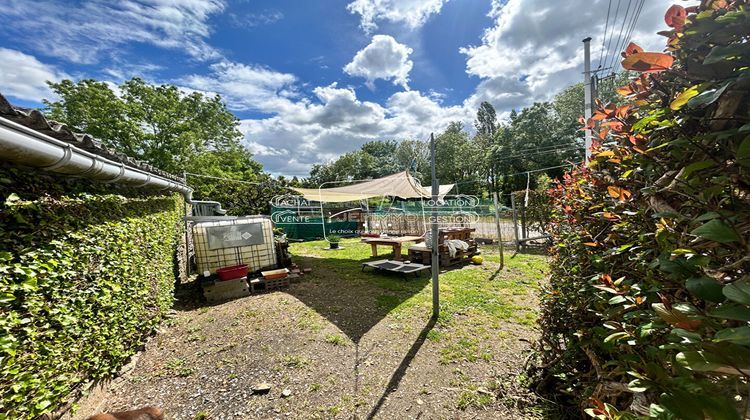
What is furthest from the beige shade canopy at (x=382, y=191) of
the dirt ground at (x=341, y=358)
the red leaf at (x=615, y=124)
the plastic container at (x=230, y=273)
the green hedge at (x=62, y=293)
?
the red leaf at (x=615, y=124)

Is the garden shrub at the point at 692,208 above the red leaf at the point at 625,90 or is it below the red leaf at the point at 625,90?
below

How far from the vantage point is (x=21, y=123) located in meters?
1.67

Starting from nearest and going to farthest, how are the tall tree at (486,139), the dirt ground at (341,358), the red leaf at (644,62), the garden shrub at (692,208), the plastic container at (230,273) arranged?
the garden shrub at (692,208) → the red leaf at (644,62) → the dirt ground at (341,358) → the plastic container at (230,273) → the tall tree at (486,139)

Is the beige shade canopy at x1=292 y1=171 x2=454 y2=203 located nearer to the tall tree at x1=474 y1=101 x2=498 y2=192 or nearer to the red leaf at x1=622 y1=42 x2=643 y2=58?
the red leaf at x1=622 y1=42 x2=643 y2=58

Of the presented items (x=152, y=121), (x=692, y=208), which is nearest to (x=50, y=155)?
(x=692, y=208)

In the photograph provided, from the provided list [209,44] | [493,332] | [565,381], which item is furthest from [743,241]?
[209,44]

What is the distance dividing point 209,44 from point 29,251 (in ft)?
34.1

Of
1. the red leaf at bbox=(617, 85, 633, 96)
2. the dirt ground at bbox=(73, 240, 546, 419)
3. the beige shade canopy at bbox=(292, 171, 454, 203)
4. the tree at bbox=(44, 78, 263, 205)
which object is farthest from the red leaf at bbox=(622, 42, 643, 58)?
the tree at bbox=(44, 78, 263, 205)

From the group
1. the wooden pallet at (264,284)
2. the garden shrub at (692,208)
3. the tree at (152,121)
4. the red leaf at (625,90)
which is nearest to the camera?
the garden shrub at (692,208)

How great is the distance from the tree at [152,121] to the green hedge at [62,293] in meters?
15.1

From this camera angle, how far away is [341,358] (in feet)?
10.8

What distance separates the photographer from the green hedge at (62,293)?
5.61ft

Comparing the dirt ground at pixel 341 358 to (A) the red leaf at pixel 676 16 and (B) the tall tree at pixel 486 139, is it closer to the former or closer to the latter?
(A) the red leaf at pixel 676 16

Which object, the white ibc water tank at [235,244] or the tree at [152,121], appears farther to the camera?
the tree at [152,121]
